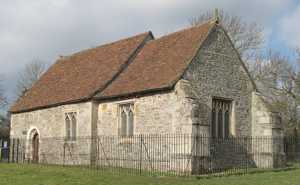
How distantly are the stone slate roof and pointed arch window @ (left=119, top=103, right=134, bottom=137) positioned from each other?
791 mm

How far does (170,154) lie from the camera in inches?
A: 814

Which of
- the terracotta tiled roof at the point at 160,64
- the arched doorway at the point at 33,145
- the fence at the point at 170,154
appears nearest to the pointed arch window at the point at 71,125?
A: the fence at the point at 170,154

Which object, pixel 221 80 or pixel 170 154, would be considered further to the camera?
pixel 221 80

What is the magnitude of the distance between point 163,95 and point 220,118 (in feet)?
11.8

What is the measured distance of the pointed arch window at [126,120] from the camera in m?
23.3

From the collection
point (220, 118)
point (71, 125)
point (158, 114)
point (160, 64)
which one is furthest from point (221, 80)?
point (71, 125)

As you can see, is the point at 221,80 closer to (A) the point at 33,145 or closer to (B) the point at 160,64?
(B) the point at 160,64

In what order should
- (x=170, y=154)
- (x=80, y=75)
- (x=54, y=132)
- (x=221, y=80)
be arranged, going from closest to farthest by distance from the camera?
(x=170, y=154) < (x=221, y=80) < (x=54, y=132) < (x=80, y=75)

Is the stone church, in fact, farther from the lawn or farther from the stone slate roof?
the lawn

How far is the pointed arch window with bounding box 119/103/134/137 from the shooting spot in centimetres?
2327

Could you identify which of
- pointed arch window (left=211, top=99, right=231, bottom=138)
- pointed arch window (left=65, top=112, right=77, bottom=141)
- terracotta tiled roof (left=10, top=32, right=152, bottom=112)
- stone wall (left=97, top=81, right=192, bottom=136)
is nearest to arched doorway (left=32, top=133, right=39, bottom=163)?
terracotta tiled roof (left=10, top=32, right=152, bottom=112)

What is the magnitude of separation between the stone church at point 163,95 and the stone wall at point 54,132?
7 centimetres

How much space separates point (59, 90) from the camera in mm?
29125

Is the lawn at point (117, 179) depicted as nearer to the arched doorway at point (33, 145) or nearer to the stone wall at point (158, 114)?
the stone wall at point (158, 114)
